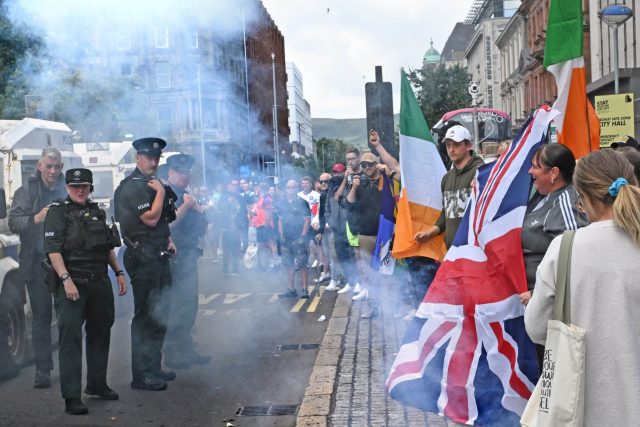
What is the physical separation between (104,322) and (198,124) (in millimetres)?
5548

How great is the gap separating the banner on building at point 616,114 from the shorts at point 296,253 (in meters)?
4.75

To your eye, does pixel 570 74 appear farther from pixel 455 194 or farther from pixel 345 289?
pixel 345 289

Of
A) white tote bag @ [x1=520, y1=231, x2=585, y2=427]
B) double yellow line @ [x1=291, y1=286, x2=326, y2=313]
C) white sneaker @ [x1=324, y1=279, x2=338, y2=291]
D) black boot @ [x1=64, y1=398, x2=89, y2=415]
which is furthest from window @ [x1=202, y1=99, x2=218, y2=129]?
white tote bag @ [x1=520, y1=231, x2=585, y2=427]

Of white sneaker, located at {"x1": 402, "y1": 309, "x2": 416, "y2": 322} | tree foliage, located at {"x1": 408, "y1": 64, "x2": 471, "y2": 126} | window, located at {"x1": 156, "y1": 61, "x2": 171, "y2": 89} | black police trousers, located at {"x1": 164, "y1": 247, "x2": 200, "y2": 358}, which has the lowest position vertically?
white sneaker, located at {"x1": 402, "y1": 309, "x2": 416, "y2": 322}

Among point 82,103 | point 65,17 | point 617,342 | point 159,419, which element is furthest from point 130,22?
point 617,342

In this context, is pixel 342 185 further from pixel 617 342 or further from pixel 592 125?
pixel 617 342

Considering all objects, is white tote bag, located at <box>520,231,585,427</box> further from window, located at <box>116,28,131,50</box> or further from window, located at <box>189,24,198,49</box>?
window, located at <box>189,24,198,49</box>

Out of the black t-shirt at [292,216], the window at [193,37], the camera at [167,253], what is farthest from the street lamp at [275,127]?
the camera at [167,253]

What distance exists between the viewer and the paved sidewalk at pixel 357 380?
5.96 metres

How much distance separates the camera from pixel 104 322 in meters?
7.04

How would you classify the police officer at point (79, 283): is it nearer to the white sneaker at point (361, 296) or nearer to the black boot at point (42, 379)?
the black boot at point (42, 379)

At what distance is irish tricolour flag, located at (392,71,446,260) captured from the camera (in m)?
7.53

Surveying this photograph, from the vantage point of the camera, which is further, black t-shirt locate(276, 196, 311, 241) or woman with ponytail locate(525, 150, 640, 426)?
black t-shirt locate(276, 196, 311, 241)

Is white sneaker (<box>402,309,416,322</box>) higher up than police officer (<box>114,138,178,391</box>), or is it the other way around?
police officer (<box>114,138,178,391</box>)
